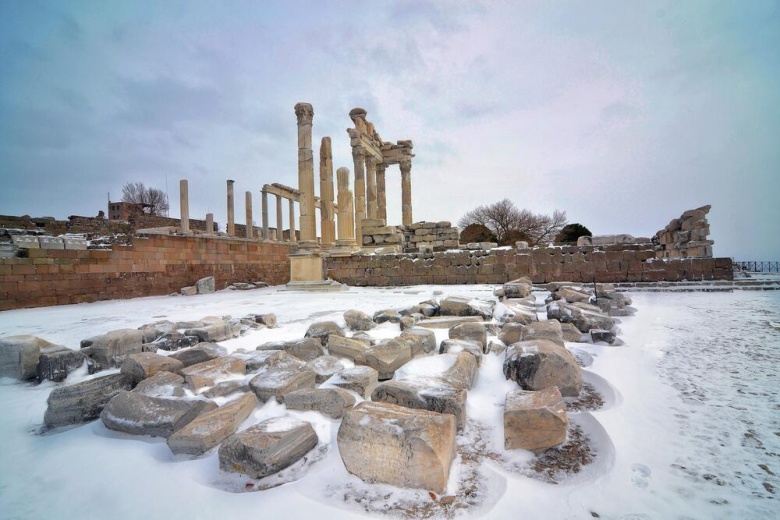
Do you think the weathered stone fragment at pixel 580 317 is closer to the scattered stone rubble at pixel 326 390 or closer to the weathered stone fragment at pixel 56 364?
the scattered stone rubble at pixel 326 390

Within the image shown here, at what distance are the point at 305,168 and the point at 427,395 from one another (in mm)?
13423

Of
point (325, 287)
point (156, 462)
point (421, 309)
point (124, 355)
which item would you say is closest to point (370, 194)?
point (325, 287)

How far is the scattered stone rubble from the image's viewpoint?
179 centimetres

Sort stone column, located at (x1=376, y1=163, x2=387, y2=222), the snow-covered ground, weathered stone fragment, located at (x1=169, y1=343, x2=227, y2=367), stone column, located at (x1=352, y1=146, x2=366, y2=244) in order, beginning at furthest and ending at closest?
stone column, located at (x1=376, y1=163, x2=387, y2=222), stone column, located at (x1=352, y1=146, x2=366, y2=244), weathered stone fragment, located at (x1=169, y1=343, x2=227, y2=367), the snow-covered ground

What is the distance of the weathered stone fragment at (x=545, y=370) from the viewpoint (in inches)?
102

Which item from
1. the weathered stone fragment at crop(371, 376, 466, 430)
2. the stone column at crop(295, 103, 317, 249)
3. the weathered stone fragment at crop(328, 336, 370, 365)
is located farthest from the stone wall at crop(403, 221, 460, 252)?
the weathered stone fragment at crop(371, 376, 466, 430)

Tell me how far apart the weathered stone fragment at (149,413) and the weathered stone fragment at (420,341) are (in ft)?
5.65

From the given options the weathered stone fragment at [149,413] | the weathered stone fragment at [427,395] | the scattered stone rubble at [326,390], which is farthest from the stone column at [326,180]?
the weathered stone fragment at [427,395]

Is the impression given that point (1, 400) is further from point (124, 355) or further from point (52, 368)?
point (124, 355)

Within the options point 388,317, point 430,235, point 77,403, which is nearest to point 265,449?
point 77,403

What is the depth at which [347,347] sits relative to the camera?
349 cm

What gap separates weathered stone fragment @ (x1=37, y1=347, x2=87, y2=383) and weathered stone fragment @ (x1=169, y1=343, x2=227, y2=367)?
80cm

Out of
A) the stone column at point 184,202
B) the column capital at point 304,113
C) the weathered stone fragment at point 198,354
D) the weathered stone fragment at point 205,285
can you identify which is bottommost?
the weathered stone fragment at point 198,354

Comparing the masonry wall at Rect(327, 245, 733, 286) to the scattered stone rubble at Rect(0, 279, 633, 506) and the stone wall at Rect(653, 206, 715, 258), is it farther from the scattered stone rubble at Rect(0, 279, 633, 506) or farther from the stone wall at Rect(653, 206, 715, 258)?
the scattered stone rubble at Rect(0, 279, 633, 506)
